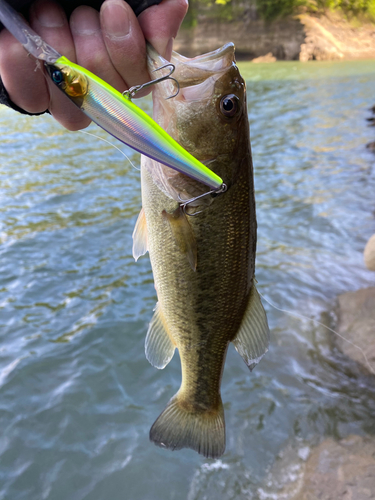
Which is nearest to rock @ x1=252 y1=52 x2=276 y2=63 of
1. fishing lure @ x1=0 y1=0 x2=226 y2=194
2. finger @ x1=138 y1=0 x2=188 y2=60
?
finger @ x1=138 y1=0 x2=188 y2=60

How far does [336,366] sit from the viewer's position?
473 cm

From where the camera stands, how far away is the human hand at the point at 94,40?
4.66 ft

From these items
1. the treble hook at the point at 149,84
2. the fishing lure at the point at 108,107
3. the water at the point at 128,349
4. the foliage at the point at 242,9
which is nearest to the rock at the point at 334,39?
the foliage at the point at 242,9

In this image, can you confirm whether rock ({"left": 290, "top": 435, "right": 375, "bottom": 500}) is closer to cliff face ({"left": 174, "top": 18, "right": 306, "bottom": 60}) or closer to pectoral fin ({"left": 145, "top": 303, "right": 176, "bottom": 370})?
pectoral fin ({"left": 145, "top": 303, "right": 176, "bottom": 370})

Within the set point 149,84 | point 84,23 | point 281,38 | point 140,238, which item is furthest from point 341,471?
point 281,38

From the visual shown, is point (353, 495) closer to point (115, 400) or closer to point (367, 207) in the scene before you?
point (115, 400)

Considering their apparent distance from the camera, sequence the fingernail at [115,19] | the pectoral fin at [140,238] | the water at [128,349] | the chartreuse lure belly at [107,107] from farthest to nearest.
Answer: the water at [128,349] < the pectoral fin at [140,238] < the fingernail at [115,19] < the chartreuse lure belly at [107,107]

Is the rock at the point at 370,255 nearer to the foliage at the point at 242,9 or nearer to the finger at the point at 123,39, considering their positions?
the finger at the point at 123,39

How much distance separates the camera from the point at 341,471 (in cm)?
348

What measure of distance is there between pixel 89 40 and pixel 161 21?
0.27 metres

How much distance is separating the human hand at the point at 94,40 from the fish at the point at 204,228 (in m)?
0.09

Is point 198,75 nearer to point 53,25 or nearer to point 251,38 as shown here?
point 53,25

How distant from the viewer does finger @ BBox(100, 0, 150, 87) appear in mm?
1407

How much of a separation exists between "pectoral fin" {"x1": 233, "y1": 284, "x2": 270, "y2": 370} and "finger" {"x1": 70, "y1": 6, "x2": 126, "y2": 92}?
1165 millimetres
